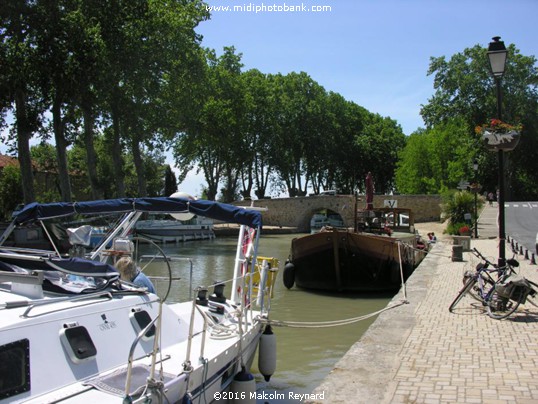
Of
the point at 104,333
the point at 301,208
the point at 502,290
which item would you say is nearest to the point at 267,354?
the point at 104,333

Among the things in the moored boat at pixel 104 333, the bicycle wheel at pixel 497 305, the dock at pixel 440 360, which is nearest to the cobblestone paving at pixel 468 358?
the dock at pixel 440 360

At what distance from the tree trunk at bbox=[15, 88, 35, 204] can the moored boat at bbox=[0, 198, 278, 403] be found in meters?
21.3

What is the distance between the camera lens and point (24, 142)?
27250 mm

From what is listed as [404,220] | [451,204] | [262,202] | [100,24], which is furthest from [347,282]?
[262,202]

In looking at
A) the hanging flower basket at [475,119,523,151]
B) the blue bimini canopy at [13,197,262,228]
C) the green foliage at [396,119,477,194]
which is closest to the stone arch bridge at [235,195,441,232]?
the green foliage at [396,119,477,194]

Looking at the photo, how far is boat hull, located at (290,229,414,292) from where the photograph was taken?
53.2 ft

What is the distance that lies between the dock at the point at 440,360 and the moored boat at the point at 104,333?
1309mm

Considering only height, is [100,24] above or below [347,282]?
above

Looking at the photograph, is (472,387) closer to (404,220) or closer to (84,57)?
(404,220)

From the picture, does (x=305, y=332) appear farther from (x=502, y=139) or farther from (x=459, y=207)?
(x=459, y=207)

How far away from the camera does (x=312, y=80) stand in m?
65.9

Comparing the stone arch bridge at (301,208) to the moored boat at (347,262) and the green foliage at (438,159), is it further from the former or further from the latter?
the moored boat at (347,262)

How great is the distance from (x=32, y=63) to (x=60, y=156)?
19.0 ft

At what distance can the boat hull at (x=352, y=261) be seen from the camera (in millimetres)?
16219
